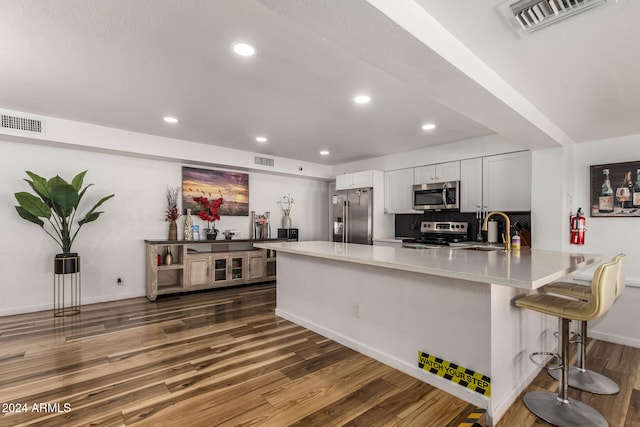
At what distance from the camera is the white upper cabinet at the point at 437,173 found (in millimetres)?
4848

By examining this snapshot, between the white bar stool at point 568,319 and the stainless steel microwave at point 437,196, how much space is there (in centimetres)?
278

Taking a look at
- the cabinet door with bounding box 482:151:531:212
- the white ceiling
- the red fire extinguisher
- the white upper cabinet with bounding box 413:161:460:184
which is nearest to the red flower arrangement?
the white ceiling

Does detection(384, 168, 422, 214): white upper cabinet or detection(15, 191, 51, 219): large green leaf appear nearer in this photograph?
detection(15, 191, 51, 219): large green leaf

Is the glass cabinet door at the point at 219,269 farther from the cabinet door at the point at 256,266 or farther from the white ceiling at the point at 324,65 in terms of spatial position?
the white ceiling at the point at 324,65

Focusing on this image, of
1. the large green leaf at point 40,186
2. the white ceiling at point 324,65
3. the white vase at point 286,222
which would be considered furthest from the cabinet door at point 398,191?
the large green leaf at point 40,186

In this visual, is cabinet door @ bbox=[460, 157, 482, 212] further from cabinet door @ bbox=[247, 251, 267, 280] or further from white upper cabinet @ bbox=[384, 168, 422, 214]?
cabinet door @ bbox=[247, 251, 267, 280]

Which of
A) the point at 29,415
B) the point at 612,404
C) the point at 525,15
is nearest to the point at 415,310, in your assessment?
the point at 612,404

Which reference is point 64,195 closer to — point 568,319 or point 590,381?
point 568,319

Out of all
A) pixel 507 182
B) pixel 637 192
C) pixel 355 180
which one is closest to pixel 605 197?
pixel 637 192

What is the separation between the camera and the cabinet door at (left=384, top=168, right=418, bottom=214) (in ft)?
17.9

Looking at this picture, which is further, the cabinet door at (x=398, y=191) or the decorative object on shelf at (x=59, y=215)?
the cabinet door at (x=398, y=191)

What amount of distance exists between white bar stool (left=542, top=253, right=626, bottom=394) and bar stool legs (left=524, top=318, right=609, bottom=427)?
0.34m

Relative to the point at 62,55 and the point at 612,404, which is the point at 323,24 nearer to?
the point at 62,55

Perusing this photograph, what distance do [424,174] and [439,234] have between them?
1.02 meters
